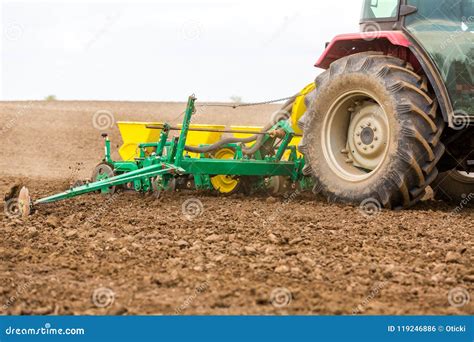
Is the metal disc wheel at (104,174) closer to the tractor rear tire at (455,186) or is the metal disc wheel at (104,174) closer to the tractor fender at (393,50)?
the tractor fender at (393,50)

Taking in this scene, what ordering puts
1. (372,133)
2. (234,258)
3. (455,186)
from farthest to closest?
(455,186)
(372,133)
(234,258)

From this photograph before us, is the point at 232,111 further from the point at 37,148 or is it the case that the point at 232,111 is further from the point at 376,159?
the point at 376,159

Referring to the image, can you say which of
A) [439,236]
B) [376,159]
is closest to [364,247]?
[439,236]

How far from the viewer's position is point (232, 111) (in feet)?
78.5

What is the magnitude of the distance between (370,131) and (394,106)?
22.0 inches

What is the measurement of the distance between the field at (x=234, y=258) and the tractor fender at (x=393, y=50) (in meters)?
0.94

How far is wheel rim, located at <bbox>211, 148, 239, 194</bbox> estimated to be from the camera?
306 inches

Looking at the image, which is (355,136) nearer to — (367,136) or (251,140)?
(367,136)

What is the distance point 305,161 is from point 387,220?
141cm

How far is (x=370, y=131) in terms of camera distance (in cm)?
661

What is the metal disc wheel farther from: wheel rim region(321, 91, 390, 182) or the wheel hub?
the wheel hub

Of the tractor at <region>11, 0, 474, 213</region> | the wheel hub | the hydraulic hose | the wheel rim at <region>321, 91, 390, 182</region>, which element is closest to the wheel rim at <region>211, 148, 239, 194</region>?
the tractor at <region>11, 0, 474, 213</region>

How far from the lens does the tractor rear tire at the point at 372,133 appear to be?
236 inches

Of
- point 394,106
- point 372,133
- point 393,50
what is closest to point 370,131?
point 372,133
